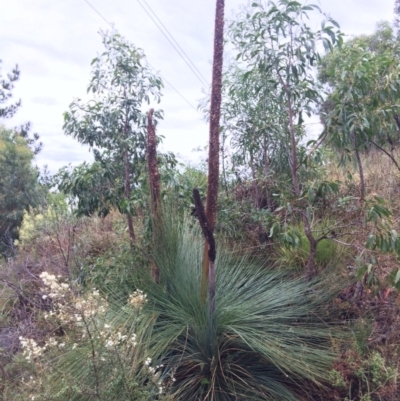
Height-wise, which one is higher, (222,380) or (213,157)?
(213,157)

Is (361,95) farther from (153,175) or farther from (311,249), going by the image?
(153,175)

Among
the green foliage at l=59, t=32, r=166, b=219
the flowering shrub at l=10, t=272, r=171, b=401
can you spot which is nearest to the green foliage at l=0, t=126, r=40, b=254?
the green foliage at l=59, t=32, r=166, b=219

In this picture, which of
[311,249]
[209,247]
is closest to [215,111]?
[209,247]

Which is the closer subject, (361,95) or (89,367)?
(89,367)

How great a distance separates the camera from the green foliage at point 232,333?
3.15m

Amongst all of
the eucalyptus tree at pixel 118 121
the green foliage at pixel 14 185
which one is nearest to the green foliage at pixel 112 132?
the eucalyptus tree at pixel 118 121

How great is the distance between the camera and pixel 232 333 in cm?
339

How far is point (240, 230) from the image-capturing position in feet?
16.4

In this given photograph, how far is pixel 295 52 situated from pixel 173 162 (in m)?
1.65

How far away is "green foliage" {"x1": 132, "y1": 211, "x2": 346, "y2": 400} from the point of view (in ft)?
10.3

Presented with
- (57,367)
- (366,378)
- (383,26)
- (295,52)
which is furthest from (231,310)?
(383,26)

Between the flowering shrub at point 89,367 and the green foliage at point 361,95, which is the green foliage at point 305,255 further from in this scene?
the flowering shrub at point 89,367

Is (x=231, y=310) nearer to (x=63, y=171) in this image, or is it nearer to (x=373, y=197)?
(x=373, y=197)

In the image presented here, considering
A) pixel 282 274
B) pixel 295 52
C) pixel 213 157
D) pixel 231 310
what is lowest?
pixel 231 310
